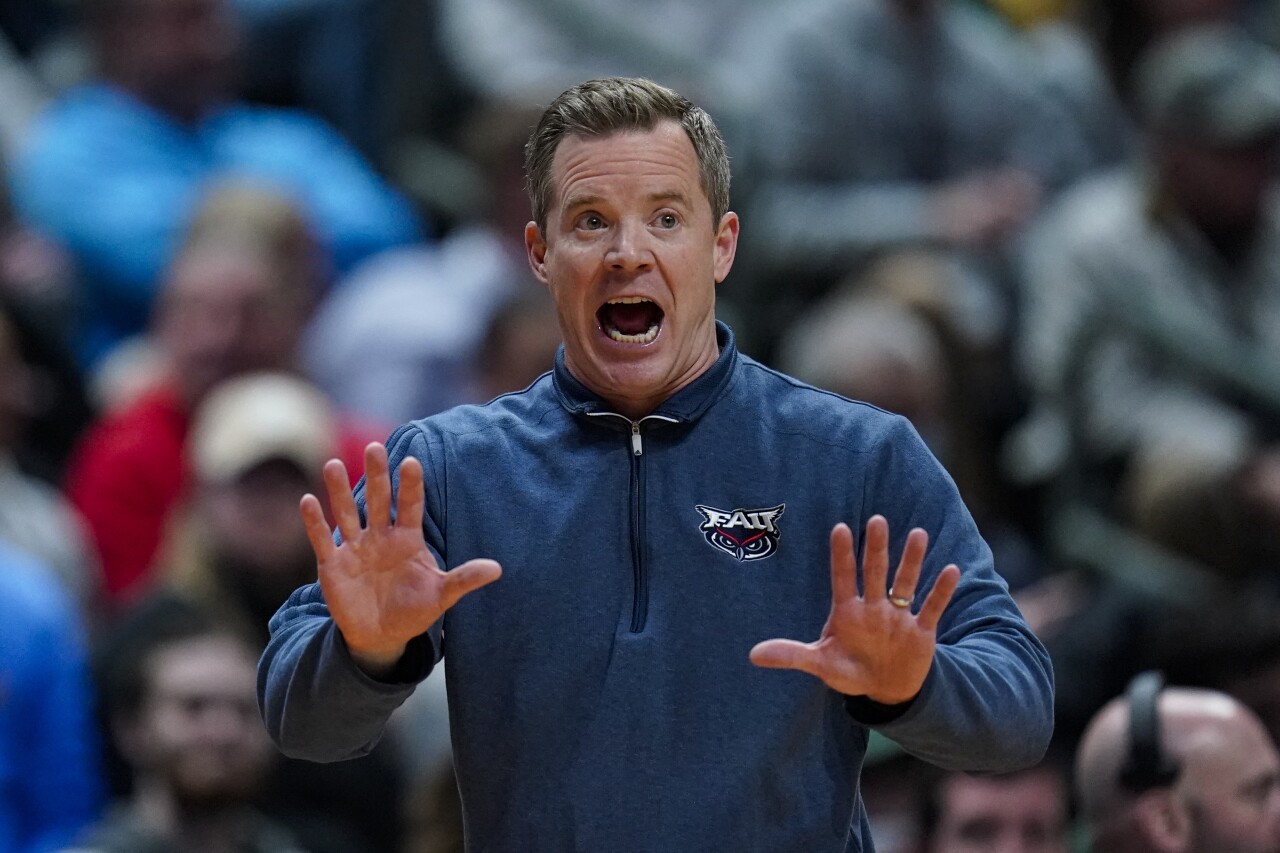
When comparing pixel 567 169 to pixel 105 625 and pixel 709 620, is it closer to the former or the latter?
pixel 709 620

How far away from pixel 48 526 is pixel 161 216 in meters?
1.45

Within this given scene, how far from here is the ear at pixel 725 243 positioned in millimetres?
2963

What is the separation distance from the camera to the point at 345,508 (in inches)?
105

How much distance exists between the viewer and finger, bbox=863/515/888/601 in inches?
102

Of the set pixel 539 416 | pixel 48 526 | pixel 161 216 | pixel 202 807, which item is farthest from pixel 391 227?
pixel 539 416

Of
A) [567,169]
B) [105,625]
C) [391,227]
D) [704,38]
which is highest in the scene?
[567,169]

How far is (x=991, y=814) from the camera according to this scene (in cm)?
515

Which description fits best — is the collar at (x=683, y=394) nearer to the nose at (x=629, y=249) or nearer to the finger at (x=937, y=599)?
the nose at (x=629, y=249)

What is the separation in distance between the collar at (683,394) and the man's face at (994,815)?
8.09 feet

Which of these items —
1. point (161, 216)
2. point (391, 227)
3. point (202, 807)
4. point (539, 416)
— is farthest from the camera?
point (391, 227)

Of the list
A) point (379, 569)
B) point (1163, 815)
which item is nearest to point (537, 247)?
point (379, 569)

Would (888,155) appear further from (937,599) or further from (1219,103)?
(937,599)

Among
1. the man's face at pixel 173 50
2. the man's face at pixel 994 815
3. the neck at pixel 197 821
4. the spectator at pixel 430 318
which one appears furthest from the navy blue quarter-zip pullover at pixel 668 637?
the man's face at pixel 173 50

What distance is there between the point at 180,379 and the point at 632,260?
3834 millimetres
